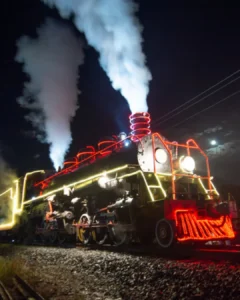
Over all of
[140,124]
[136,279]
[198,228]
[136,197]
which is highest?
[140,124]

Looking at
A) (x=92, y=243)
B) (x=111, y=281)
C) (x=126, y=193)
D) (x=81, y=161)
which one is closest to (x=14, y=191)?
(x=81, y=161)

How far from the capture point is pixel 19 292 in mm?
4145

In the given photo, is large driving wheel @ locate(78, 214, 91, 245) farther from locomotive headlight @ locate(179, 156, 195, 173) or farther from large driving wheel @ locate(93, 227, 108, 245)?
locomotive headlight @ locate(179, 156, 195, 173)

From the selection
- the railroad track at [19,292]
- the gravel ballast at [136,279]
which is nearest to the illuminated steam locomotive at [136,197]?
the gravel ballast at [136,279]

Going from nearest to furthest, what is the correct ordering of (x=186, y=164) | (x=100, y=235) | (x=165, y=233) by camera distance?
(x=165, y=233)
(x=186, y=164)
(x=100, y=235)

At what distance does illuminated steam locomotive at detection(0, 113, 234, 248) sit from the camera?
6.73m

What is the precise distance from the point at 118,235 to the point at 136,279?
3.97 meters

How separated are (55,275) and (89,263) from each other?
A: 0.96 meters

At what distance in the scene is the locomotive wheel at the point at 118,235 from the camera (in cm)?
803

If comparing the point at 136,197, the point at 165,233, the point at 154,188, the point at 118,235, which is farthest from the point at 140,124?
the point at 165,233

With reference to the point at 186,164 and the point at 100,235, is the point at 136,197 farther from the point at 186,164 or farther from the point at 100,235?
the point at 100,235

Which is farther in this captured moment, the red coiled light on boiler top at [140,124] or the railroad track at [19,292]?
the red coiled light on boiler top at [140,124]

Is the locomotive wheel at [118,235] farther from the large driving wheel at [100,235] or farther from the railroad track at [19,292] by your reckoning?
the railroad track at [19,292]

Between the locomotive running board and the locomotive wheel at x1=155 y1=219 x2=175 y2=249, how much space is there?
0.55 feet
